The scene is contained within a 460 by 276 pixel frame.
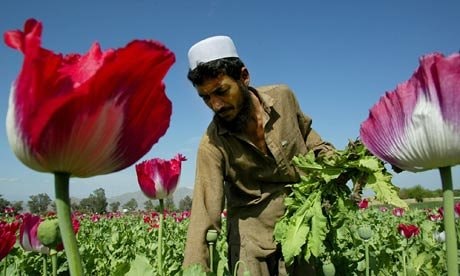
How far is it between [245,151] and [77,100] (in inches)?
94.3

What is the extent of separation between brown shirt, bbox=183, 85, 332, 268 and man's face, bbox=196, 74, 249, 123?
0.24 metres

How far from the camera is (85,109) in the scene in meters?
0.77

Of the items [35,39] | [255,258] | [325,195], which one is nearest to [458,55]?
[35,39]

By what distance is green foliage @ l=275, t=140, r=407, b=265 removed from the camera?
1.58 meters

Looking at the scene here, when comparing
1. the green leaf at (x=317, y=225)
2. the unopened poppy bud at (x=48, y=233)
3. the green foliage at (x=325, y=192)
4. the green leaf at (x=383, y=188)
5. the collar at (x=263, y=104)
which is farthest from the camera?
the collar at (x=263, y=104)

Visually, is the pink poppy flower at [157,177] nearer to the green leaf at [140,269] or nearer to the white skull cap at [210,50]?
the white skull cap at [210,50]

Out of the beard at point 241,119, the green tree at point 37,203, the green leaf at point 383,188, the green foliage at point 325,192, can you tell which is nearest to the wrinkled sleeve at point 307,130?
the beard at point 241,119

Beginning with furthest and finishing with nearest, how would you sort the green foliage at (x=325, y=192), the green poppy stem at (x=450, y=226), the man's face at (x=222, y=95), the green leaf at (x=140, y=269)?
1. the man's face at (x=222, y=95)
2. the green foliage at (x=325, y=192)
3. the green leaf at (x=140, y=269)
4. the green poppy stem at (x=450, y=226)

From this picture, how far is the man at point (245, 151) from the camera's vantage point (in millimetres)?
2836

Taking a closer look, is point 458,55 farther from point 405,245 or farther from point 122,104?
point 405,245

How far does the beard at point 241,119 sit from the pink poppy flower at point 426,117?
6.52 ft

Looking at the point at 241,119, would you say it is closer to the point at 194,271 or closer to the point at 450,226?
the point at 194,271

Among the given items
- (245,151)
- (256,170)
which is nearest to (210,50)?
(245,151)

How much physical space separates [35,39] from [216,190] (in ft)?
7.38
